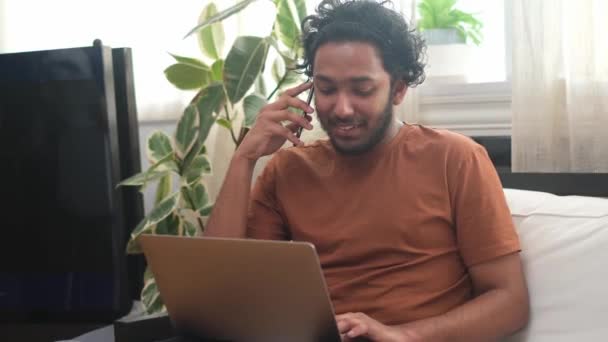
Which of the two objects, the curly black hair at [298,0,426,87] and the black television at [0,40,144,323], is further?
the black television at [0,40,144,323]

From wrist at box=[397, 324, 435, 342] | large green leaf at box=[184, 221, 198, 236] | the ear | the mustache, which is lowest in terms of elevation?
wrist at box=[397, 324, 435, 342]

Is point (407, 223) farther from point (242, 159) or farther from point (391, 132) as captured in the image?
point (242, 159)

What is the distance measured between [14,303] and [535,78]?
Result: 4.66 ft

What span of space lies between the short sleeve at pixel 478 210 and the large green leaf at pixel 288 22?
65 centimetres

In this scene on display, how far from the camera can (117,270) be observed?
1.90m

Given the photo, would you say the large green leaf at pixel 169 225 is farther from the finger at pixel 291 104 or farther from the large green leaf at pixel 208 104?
the finger at pixel 291 104

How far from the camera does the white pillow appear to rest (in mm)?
1232

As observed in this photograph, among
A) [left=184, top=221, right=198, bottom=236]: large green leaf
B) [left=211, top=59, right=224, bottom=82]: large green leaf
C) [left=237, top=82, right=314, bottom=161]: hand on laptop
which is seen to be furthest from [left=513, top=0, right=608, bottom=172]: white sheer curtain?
[left=184, top=221, right=198, bottom=236]: large green leaf

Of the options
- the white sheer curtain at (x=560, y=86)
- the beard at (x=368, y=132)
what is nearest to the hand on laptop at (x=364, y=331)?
the beard at (x=368, y=132)

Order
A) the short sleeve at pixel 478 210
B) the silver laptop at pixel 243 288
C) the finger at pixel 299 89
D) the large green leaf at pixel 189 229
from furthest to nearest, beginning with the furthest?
the large green leaf at pixel 189 229 → the finger at pixel 299 89 → the short sleeve at pixel 478 210 → the silver laptop at pixel 243 288

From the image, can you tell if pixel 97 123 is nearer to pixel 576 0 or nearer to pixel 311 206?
pixel 311 206

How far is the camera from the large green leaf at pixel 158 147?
2.01 metres

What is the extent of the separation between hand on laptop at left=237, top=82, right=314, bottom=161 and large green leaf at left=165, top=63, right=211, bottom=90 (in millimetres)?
440

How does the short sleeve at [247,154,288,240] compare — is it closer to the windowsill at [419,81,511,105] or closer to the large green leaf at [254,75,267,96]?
the large green leaf at [254,75,267,96]
